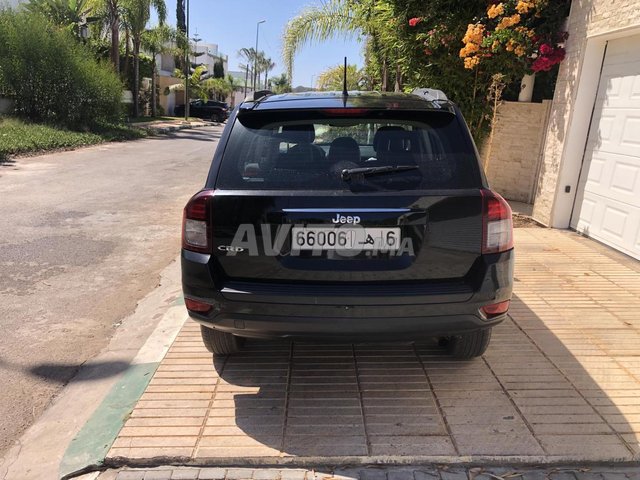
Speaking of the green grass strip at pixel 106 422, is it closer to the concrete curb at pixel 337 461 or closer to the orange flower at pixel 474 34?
the concrete curb at pixel 337 461

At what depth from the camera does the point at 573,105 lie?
254 inches

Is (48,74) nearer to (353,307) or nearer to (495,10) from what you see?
(495,10)

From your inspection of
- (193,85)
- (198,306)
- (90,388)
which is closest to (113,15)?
(193,85)

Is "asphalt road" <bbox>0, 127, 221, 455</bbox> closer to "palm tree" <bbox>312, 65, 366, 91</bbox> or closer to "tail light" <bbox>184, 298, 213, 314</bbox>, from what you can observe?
"tail light" <bbox>184, 298, 213, 314</bbox>

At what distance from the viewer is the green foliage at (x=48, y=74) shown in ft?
58.1

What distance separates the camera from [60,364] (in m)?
3.57

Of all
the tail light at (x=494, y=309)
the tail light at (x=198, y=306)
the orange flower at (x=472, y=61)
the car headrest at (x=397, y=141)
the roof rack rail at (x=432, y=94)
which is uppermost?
the orange flower at (x=472, y=61)

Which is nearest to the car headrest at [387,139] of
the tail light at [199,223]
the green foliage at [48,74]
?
the tail light at [199,223]

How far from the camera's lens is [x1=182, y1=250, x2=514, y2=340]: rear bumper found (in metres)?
2.55

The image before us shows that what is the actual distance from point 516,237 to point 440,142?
419cm

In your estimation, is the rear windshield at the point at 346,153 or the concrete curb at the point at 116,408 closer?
the concrete curb at the point at 116,408

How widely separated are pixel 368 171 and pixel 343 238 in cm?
38

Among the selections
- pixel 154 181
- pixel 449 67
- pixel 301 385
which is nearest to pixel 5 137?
pixel 154 181

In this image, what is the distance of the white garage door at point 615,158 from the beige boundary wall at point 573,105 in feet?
A: 0.40
